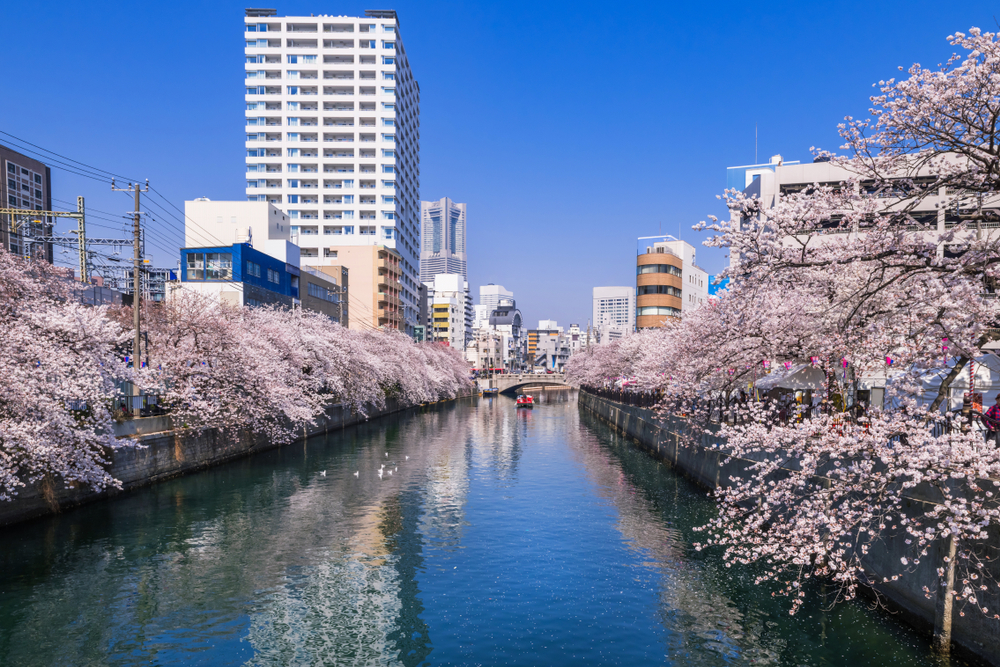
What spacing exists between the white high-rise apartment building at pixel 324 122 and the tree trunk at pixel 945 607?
11291 centimetres

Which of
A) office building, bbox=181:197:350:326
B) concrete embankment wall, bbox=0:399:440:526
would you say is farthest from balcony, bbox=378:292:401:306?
concrete embankment wall, bbox=0:399:440:526

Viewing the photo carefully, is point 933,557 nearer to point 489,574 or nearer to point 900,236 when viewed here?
point 900,236

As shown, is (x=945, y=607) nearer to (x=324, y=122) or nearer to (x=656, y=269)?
(x=656, y=269)

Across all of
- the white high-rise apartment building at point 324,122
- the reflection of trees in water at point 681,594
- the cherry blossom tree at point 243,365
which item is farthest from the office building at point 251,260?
the reflection of trees in water at point 681,594

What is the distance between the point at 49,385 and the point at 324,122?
358ft

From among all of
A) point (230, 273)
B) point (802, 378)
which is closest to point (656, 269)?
point (230, 273)

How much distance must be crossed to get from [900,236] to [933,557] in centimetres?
787

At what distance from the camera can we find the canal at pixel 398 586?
1505 cm

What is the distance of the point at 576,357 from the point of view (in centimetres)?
15512

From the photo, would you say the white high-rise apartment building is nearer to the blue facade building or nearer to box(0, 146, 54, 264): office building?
box(0, 146, 54, 264): office building

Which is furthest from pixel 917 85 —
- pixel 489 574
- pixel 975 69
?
pixel 489 574

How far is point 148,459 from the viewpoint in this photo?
31609 mm

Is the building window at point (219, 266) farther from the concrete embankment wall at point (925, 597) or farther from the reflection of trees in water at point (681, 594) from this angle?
the concrete embankment wall at point (925, 597)

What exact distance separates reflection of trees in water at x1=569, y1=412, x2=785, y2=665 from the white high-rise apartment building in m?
94.7
